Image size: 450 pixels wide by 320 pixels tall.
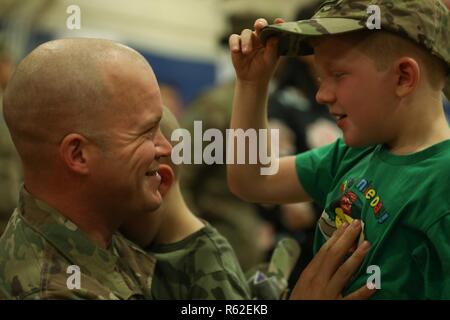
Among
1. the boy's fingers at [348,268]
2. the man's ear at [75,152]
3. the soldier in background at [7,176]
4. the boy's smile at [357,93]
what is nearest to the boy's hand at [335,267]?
the boy's fingers at [348,268]

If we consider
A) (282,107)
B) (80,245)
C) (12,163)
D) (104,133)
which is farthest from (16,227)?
(12,163)

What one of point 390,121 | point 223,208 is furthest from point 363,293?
point 223,208

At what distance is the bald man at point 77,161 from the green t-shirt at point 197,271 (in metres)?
0.15

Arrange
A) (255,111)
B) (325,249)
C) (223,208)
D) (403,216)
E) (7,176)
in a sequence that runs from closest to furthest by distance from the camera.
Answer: (403,216) < (325,249) < (255,111) < (223,208) < (7,176)

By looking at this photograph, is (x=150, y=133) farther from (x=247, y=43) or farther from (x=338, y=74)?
(x=338, y=74)

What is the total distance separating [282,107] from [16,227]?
144cm

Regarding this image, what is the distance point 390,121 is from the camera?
1.34 m

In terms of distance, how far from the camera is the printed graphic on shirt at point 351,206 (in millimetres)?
1322

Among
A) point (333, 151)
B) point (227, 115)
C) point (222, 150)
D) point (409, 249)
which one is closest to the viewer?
point (409, 249)

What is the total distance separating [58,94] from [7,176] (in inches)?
84.1

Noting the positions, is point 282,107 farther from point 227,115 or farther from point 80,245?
point 80,245

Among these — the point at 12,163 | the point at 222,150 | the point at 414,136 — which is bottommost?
the point at 12,163

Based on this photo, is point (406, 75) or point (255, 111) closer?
point (406, 75)

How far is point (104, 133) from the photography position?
1354mm
